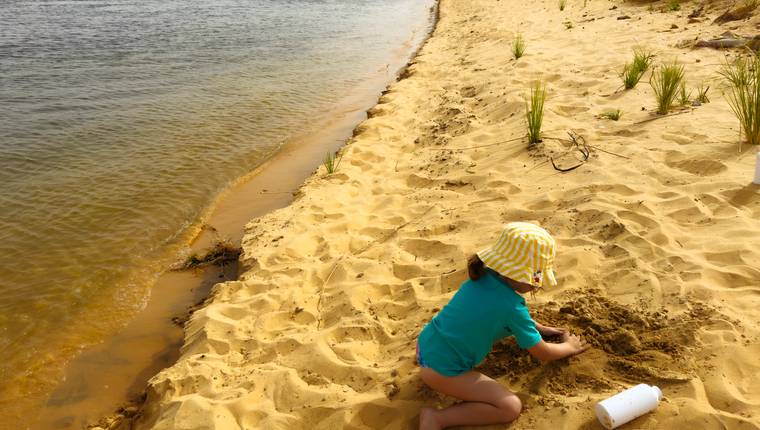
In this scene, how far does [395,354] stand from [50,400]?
87.5 inches

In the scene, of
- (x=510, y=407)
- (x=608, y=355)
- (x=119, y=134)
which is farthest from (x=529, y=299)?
(x=119, y=134)

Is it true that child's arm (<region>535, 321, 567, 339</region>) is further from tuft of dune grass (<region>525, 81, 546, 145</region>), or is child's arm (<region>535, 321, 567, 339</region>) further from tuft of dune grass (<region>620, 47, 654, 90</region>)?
tuft of dune grass (<region>620, 47, 654, 90</region>)

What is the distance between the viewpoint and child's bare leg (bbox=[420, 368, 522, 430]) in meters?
2.34

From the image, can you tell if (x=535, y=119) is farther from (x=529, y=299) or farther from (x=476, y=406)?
(x=476, y=406)

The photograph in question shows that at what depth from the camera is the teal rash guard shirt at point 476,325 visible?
2348mm

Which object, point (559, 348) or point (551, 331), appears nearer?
point (559, 348)

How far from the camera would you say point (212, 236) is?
5160 millimetres

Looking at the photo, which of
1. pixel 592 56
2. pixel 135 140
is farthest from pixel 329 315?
pixel 592 56

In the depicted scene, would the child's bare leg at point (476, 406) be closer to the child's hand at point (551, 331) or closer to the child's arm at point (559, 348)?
→ the child's arm at point (559, 348)

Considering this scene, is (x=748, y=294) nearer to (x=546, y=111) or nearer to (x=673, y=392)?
(x=673, y=392)

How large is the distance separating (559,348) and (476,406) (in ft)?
1.62

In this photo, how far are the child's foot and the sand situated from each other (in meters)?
0.14

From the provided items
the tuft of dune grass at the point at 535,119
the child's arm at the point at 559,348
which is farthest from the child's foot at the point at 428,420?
the tuft of dune grass at the point at 535,119

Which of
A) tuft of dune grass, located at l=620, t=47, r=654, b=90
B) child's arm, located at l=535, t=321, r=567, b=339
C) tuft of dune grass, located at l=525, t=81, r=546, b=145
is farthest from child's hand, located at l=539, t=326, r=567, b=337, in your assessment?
tuft of dune grass, located at l=620, t=47, r=654, b=90
